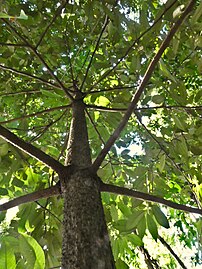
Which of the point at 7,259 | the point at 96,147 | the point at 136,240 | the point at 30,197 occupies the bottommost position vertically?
the point at 7,259

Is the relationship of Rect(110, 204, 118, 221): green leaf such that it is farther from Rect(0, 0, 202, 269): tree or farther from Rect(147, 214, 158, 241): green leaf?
Rect(147, 214, 158, 241): green leaf

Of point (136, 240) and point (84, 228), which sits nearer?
point (84, 228)

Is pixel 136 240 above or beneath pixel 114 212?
beneath

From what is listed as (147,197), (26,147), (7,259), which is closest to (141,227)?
(147,197)

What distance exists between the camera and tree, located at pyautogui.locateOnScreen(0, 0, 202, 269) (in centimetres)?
95

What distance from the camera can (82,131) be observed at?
1.35 meters

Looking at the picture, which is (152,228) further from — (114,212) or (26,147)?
(26,147)

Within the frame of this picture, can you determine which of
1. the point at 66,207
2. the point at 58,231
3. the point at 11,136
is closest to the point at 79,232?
the point at 66,207

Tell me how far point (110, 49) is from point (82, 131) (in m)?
0.80

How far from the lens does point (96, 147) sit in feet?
6.34

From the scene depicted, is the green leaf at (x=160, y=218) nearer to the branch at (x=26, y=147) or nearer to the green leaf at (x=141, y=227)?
the green leaf at (x=141, y=227)

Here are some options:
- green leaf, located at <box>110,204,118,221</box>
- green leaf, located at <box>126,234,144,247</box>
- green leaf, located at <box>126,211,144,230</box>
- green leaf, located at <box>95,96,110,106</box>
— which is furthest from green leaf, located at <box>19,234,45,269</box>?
green leaf, located at <box>95,96,110,106</box>

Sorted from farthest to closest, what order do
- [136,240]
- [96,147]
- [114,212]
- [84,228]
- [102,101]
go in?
[96,147] → [102,101] → [114,212] → [136,240] → [84,228]

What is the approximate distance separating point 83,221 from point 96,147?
1026mm
